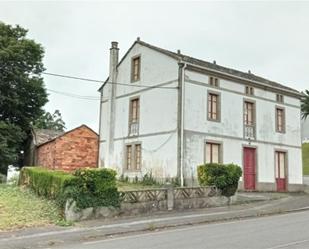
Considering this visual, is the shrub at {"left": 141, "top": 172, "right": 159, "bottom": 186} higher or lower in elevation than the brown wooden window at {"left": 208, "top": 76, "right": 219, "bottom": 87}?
lower

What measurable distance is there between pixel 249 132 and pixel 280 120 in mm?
3571

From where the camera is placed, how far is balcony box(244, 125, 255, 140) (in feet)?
91.4

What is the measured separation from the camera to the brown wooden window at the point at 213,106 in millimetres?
26125

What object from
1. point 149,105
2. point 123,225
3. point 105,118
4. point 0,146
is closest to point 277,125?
point 149,105

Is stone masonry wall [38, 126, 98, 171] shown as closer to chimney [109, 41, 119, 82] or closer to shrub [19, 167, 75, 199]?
chimney [109, 41, 119, 82]

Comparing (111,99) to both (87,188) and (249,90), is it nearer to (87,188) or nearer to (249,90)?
(249,90)

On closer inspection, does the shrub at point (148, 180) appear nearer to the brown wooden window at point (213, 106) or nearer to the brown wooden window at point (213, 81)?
the brown wooden window at point (213, 106)

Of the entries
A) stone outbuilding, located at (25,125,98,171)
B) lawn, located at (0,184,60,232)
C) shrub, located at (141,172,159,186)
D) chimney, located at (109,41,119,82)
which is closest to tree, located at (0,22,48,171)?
stone outbuilding, located at (25,125,98,171)

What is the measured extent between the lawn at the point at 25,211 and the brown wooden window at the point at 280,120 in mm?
17017

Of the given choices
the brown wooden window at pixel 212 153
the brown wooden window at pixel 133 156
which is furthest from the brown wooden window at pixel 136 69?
the brown wooden window at pixel 212 153

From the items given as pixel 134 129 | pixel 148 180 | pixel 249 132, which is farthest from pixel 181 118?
pixel 249 132

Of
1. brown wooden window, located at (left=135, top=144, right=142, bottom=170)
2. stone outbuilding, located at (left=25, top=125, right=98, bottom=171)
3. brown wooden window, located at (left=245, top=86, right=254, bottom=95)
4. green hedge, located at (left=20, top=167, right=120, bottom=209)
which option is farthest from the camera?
stone outbuilding, located at (left=25, top=125, right=98, bottom=171)

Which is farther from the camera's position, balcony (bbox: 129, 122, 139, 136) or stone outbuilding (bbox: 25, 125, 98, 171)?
stone outbuilding (bbox: 25, 125, 98, 171)

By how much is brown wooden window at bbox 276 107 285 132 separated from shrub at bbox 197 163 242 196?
1002cm
